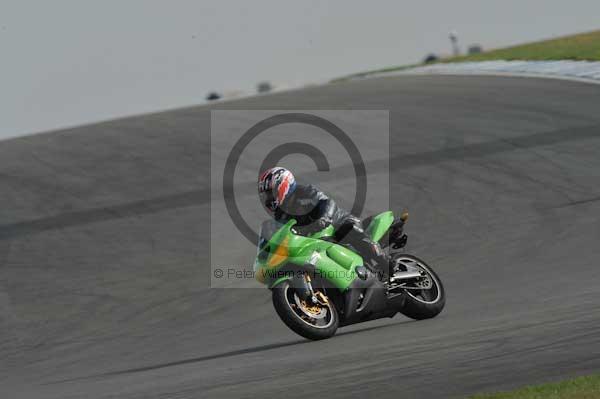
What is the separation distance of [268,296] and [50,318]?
2760 millimetres

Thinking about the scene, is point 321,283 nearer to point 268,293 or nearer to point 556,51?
point 268,293

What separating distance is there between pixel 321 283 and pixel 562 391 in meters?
3.82

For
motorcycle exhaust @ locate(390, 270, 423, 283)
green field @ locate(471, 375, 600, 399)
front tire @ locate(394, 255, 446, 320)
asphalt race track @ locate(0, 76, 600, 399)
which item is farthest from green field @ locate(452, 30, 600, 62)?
green field @ locate(471, 375, 600, 399)

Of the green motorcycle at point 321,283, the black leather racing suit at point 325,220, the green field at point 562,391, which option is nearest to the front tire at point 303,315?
the green motorcycle at point 321,283

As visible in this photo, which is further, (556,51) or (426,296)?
(556,51)

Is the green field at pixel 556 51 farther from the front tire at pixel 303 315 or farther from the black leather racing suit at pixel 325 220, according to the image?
the front tire at pixel 303 315

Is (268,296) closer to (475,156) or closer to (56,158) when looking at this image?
(475,156)

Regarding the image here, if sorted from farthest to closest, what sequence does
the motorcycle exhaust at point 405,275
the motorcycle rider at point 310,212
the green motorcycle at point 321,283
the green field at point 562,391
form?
the motorcycle exhaust at point 405,275
the motorcycle rider at point 310,212
the green motorcycle at point 321,283
the green field at point 562,391

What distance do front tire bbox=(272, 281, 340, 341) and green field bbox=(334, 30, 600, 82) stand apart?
21687mm

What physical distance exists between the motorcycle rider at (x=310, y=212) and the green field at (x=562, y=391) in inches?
151

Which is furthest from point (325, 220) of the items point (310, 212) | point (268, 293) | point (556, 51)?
point (556, 51)

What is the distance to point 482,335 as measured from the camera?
830 cm

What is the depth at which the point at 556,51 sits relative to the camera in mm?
34094

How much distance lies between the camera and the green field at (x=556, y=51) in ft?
102
